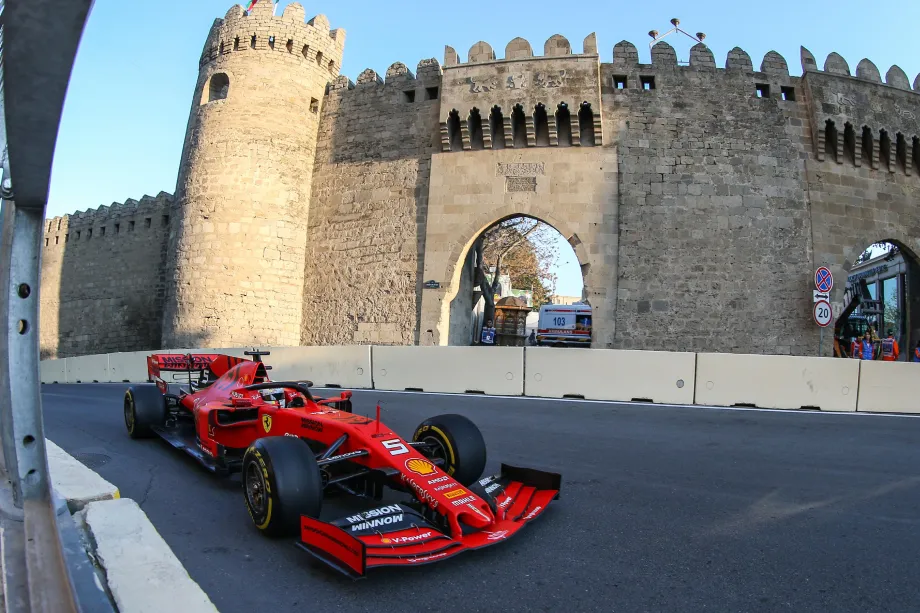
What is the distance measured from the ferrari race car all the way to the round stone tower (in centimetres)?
1408

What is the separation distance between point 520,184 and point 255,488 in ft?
50.0

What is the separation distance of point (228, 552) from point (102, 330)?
24784 mm

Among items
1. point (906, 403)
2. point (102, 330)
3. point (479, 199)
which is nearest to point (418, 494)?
point (906, 403)

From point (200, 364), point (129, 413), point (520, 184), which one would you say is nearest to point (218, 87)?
point (520, 184)

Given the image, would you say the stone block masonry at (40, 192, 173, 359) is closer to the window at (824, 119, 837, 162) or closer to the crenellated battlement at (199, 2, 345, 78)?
the crenellated battlement at (199, 2, 345, 78)

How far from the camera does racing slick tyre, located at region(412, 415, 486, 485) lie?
424 centimetres

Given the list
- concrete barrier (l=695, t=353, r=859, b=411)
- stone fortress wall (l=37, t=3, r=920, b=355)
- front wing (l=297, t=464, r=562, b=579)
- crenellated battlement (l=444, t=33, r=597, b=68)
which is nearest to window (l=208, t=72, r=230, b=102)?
stone fortress wall (l=37, t=3, r=920, b=355)

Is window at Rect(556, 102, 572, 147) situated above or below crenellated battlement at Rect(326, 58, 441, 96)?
below

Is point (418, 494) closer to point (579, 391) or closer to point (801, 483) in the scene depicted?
point (801, 483)

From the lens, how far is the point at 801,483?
16.2 feet

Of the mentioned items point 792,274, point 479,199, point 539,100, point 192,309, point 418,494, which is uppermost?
point 539,100

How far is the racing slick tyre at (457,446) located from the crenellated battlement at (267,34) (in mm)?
18462

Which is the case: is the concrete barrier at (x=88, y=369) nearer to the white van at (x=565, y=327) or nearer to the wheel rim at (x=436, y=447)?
the white van at (x=565, y=327)

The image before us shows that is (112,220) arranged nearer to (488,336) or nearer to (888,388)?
(488,336)
